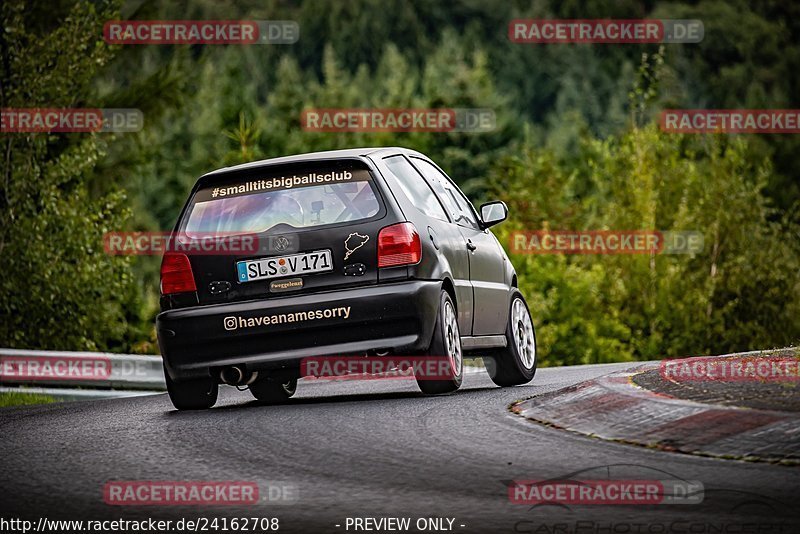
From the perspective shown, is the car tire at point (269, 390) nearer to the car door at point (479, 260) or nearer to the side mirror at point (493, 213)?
the car door at point (479, 260)

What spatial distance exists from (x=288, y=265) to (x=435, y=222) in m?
1.24

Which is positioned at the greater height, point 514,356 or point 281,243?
point 281,243

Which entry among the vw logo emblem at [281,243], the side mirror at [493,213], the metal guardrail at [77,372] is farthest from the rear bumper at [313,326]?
the metal guardrail at [77,372]

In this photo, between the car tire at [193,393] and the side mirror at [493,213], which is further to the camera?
the side mirror at [493,213]

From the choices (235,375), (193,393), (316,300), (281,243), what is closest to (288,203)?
(281,243)

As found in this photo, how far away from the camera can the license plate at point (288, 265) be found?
369 inches

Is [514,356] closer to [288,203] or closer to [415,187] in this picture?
[415,187]

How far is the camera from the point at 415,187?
1028 cm

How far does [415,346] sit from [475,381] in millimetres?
3978

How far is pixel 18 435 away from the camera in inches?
346

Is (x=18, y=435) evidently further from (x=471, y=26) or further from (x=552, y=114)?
(x=471, y=26)

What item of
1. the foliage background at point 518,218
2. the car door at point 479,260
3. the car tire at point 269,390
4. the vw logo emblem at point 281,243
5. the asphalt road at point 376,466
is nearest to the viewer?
the asphalt road at point 376,466

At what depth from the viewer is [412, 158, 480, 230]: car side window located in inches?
428

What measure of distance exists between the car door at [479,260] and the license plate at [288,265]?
160cm
